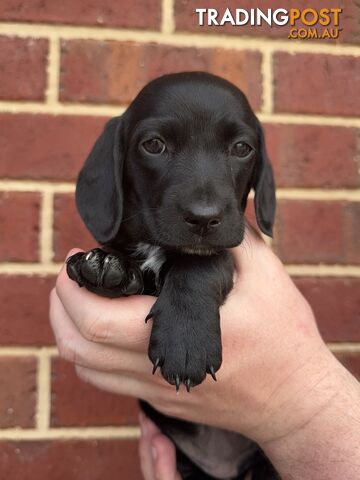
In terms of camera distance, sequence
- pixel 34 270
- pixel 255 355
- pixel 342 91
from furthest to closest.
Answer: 1. pixel 342 91
2. pixel 34 270
3. pixel 255 355

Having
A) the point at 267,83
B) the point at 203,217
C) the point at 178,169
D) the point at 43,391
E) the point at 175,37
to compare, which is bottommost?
the point at 43,391

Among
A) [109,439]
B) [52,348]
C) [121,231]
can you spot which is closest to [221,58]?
[121,231]

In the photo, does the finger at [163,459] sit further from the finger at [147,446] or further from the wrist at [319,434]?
the wrist at [319,434]

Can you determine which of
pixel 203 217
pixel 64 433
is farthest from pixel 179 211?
pixel 64 433

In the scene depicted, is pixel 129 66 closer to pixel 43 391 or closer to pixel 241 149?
pixel 241 149

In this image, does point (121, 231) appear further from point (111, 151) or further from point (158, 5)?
point (158, 5)

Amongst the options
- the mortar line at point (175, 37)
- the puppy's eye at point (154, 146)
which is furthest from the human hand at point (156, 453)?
the mortar line at point (175, 37)
